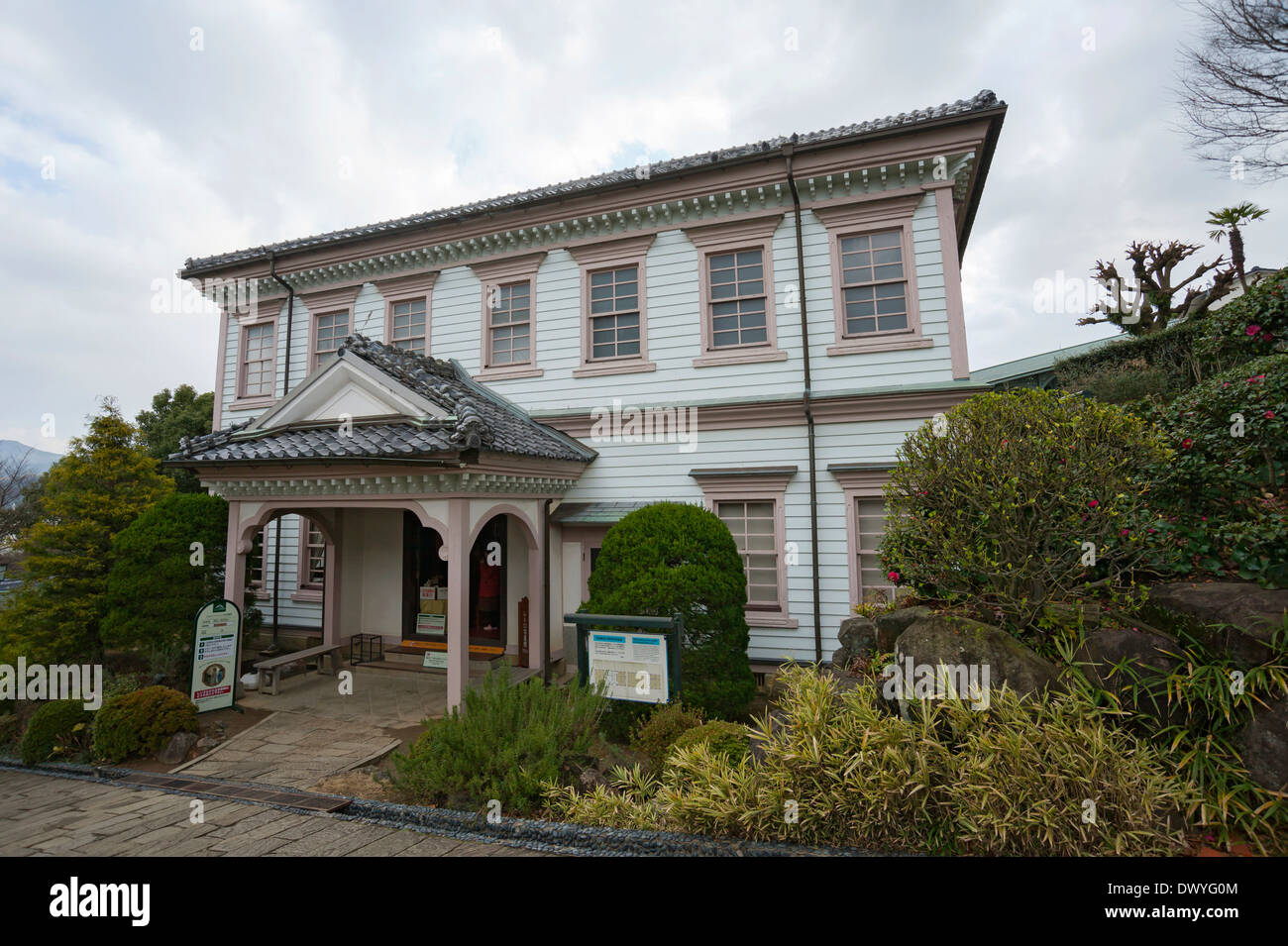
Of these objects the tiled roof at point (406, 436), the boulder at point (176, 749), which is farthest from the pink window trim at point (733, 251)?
the boulder at point (176, 749)

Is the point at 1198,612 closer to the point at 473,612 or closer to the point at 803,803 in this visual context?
the point at 803,803

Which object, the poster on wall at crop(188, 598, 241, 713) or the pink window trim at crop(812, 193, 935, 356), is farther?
the pink window trim at crop(812, 193, 935, 356)

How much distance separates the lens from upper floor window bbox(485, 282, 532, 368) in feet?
38.7

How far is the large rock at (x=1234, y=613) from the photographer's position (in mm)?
4379

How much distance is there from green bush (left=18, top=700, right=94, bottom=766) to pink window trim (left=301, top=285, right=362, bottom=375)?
787 cm

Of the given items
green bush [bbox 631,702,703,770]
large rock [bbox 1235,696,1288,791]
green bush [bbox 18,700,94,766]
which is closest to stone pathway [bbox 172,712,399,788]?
green bush [bbox 18,700,94,766]

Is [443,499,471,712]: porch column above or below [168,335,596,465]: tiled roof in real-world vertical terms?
below

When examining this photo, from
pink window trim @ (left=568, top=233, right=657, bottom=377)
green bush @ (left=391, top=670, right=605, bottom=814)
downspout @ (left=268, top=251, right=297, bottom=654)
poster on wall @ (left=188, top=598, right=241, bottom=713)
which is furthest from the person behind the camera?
downspout @ (left=268, top=251, right=297, bottom=654)

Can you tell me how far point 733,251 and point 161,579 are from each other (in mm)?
12129

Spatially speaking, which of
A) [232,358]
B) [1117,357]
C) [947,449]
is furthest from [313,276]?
[1117,357]

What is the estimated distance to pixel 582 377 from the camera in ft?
36.6

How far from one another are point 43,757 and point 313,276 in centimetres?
1042

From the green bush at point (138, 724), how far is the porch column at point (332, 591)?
3.95 m

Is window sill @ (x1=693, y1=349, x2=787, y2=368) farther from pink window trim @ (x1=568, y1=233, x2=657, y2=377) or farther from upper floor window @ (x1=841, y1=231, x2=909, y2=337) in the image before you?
upper floor window @ (x1=841, y1=231, x2=909, y2=337)
